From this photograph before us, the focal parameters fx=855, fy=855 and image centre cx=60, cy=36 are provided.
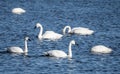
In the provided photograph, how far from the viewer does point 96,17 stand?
59719 millimetres

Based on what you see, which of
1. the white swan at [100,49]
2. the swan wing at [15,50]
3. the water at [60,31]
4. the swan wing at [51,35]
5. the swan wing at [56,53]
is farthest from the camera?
the swan wing at [51,35]

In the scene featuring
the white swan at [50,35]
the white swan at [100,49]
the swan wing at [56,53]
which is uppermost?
the white swan at [50,35]

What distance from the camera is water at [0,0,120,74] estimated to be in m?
36.9

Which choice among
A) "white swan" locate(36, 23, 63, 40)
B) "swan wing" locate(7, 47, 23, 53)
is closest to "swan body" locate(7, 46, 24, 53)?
"swan wing" locate(7, 47, 23, 53)

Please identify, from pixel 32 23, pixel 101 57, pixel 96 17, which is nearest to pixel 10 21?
pixel 32 23

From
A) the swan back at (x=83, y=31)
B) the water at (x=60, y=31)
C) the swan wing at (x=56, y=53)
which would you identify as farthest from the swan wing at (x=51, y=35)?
the swan wing at (x=56, y=53)

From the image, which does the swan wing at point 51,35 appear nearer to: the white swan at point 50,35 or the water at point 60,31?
the white swan at point 50,35

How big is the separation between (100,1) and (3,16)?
17762 mm

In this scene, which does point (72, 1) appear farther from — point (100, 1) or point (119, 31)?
point (119, 31)

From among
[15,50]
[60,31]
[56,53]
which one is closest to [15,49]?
[15,50]

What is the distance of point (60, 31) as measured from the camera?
166 feet

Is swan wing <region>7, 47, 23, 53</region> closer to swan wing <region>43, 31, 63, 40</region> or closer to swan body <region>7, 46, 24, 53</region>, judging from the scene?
swan body <region>7, 46, 24, 53</region>

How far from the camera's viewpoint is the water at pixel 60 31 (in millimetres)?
36938

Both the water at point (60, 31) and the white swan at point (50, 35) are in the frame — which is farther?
the white swan at point (50, 35)
